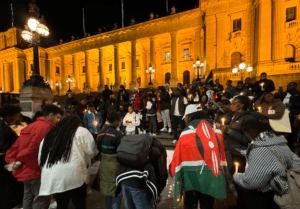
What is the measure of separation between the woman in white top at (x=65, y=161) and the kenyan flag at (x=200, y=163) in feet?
4.50

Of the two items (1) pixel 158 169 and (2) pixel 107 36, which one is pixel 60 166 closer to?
(1) pixel 158 169

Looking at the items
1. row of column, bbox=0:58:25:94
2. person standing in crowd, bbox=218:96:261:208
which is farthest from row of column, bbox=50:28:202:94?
person standing in crowd, bbox=218:96:261:208

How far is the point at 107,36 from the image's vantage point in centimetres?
3067

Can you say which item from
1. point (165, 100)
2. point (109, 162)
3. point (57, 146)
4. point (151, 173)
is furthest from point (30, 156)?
point (165, 100)

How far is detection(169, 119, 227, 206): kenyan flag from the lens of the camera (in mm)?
2129

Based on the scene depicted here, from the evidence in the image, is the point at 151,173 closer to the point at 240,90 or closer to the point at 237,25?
the point at 240,90

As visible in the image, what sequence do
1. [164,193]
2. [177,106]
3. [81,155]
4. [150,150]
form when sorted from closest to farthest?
[150,150]
[81,155]
[164,193]
[177,106]

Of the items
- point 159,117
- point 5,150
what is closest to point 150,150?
point 5,150

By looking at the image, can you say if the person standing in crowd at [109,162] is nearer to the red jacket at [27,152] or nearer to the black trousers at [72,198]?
the black trousers at [72,198]

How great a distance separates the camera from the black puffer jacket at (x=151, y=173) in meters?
2.03

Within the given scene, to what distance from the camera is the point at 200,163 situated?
217cm

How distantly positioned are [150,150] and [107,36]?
33.0 metres

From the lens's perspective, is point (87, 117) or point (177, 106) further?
point (177, 106)

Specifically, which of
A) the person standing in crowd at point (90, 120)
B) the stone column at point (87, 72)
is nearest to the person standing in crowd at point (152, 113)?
the person standing in crowd at point (90, 120)
